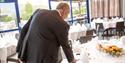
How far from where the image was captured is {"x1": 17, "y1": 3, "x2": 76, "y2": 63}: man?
2215 mm

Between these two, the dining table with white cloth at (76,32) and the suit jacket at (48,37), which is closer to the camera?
the suit jacket at (48,37)

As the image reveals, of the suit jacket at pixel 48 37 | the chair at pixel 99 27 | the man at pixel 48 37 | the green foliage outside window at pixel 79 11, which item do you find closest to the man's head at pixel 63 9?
the man at pixel 48 37

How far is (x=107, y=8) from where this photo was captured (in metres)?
8.62

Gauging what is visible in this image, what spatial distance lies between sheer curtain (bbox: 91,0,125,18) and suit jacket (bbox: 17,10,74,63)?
6579mm

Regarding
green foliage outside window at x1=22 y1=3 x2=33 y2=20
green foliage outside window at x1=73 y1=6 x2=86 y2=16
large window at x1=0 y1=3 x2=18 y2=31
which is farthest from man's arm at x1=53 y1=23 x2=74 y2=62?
green foliage outside window at x1=73 y1=6 x2=86 y2=16

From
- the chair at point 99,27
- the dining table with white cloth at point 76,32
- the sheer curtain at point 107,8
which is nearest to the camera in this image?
the dining table with white cloth at point 76,32

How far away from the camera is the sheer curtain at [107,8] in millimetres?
8492

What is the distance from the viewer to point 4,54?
449cm

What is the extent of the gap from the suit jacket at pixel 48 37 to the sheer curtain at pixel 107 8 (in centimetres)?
658

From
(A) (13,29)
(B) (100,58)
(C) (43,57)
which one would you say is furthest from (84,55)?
(A) (13,29)

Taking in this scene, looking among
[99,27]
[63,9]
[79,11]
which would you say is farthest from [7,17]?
[63,9]

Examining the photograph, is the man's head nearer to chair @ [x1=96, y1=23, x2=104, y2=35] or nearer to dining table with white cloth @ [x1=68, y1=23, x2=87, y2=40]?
dining table with white cloth @ [x1=68, y1=23, x2=87, y2=40]

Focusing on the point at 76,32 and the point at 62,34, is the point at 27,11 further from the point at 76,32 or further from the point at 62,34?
the point at 62,34

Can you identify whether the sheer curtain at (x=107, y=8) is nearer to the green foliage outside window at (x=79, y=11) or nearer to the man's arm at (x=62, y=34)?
the green foliage outside window at (x=79, y=11)
